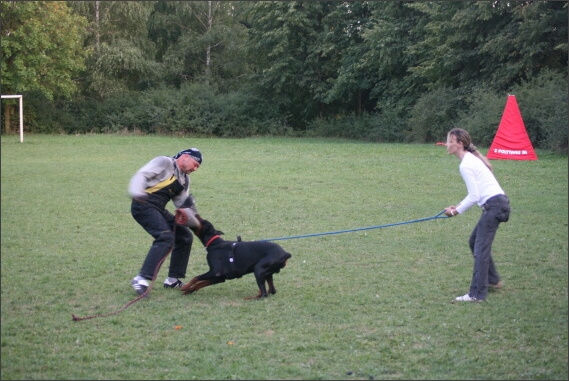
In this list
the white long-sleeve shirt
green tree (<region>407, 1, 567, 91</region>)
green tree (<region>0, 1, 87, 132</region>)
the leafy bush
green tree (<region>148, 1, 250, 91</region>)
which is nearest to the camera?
the white long-sleeve shirt

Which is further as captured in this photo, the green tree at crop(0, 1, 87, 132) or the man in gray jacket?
the green tree at crop(0, 1, 87, 132)

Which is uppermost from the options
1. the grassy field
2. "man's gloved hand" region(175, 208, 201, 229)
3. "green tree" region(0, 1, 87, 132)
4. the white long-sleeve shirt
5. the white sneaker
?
"green tree" region(0, 1, 87, 132)

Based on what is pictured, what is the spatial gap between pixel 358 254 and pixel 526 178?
382 inches

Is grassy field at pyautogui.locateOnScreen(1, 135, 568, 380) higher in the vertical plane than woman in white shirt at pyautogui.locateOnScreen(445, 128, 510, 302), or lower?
lower

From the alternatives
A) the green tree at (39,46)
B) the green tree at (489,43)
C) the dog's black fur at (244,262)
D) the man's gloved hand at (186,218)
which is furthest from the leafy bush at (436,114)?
the man's gloved hand at (186,218)

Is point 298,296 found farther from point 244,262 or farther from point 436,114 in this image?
point 436,114

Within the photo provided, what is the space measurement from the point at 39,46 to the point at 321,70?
109ft

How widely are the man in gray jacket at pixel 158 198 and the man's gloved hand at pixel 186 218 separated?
0.88 feet

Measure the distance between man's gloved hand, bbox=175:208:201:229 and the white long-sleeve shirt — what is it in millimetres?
2781

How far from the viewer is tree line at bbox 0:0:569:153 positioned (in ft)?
82.1

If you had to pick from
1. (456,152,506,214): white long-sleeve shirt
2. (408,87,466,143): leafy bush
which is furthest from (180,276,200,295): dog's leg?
(408,87,466,143): leafy bush

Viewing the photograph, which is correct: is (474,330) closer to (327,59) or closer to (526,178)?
(526,178)

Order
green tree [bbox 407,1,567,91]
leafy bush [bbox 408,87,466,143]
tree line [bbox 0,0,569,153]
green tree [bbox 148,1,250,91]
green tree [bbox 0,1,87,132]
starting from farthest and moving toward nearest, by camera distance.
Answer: green tree [bbox 148,1,250,91] < leafy bush [bbox 408,87,466,143] < green tree [bbox 407,1,567,91] < tree line [bbox 0,0,569,153] < green tree [bbox 0,1,87,132]

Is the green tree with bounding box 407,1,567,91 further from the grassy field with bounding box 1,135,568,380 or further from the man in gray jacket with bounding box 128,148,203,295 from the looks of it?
the man in gray jacket with bounding box 128,148,203,295
